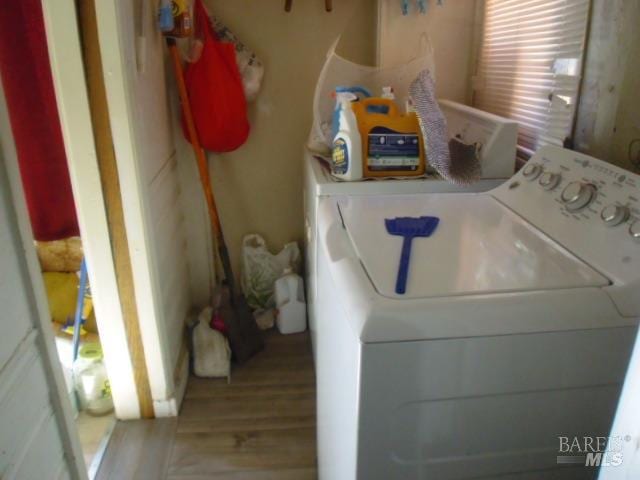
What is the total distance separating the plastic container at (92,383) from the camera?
1.95m

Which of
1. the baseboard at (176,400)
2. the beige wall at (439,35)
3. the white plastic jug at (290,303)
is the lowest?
the baseboard at (176,400)

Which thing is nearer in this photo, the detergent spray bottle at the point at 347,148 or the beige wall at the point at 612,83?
the beige wall at the point at 612,83

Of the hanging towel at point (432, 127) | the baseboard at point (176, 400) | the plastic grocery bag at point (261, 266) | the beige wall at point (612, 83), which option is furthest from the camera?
the plastic grocery bag at point (261, 266)

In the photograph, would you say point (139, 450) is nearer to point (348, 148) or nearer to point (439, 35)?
point (348, 148)

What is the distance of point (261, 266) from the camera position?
2578 mm

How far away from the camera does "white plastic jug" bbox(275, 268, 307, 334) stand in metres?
2.46

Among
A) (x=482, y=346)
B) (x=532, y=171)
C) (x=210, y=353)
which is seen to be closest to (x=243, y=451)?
(x=210, y=353)

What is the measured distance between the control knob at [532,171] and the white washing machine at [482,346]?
0.25 metres

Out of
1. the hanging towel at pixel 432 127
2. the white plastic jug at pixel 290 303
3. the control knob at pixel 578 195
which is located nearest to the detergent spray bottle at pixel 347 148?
the hanging towel at pixel 432 127

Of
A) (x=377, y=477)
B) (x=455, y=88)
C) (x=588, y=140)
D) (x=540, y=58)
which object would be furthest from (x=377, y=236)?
(x=455, y=88)

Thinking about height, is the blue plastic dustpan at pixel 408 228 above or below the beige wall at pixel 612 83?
below

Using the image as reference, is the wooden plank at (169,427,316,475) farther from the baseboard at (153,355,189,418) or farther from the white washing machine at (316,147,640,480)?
the white washing machine at (316,147,640,480)

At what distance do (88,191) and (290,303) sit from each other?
1.16 metres

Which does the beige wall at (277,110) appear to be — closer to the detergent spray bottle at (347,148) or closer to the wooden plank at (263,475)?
the detergent spray bottle at (347,148)
